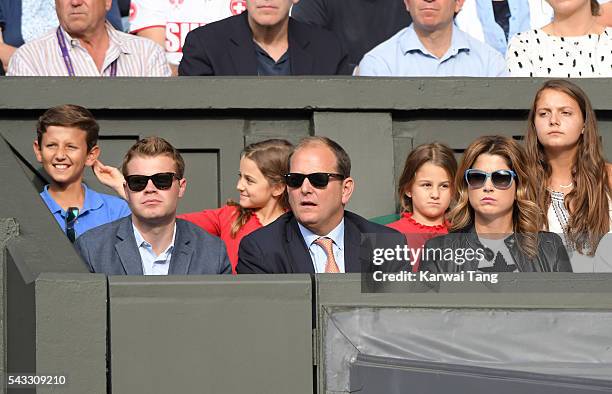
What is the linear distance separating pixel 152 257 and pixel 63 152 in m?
0.96

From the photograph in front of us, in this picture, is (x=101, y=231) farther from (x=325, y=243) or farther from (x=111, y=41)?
(x=111, y=41)

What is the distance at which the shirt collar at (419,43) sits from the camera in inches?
331

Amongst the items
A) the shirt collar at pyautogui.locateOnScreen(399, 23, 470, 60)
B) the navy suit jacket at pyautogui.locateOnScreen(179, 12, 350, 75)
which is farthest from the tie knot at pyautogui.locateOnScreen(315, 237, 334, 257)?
the shirt collar at pyautogui.locateOnScreen(399, 23, 470, 60)

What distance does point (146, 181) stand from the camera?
669 cm

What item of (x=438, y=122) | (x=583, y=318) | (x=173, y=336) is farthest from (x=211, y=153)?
(x=583, y=318)

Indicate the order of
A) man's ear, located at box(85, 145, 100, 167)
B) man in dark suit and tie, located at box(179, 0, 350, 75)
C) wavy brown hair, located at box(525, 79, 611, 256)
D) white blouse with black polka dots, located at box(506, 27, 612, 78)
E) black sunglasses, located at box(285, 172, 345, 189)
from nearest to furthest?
black sunglasses, located at box(285, 172, 345, 189) → wavy brown hair, located at box(525, 79, 611, 256) → man's ear, located at box(85, 145, 100, 167) → man in dark suit and tie, located at box(179, 0, 350, 75) → white blouse with black polka dots, located at box(506, 27, 612, 78)

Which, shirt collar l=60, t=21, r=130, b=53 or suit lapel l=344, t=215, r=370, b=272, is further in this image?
shirt collar l=60, t=21, r=130, b=53

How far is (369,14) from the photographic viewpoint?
30.3 ft

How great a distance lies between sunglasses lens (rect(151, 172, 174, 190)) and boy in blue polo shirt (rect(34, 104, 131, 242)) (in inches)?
29.3

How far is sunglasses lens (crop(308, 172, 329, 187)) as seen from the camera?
22.2 ft

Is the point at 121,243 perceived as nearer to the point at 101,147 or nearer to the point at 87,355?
the point at 87,355

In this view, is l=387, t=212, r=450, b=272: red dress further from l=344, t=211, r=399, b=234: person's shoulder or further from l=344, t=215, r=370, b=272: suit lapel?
l=344, t=215, r=370, b=272: suit lapel

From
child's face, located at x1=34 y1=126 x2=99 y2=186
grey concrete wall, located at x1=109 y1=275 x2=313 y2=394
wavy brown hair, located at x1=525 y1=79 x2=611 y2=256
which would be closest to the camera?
grey concrete wall, located at x1=109 y1=275 x2=313 y2=394

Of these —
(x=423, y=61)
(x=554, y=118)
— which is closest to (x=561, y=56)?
(x=423, y=61)
